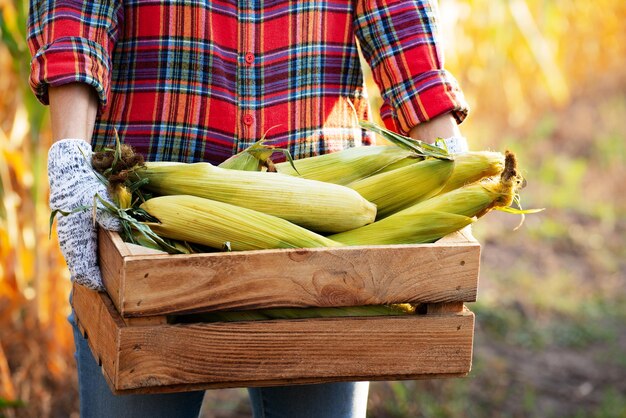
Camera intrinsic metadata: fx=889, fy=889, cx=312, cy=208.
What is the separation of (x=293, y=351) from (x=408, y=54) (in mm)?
622

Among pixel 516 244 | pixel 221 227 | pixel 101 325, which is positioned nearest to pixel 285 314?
pixel 221 227

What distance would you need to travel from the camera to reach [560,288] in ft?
13.4

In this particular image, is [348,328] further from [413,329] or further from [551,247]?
[551,247]

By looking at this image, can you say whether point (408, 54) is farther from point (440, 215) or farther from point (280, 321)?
point (280, 321)

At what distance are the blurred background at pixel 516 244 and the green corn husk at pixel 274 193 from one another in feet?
1.04

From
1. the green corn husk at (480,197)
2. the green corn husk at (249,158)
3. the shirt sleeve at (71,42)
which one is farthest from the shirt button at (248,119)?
the green corn husk at (480,197)

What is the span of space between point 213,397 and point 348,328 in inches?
72.8

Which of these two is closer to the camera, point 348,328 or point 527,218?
point 348,328

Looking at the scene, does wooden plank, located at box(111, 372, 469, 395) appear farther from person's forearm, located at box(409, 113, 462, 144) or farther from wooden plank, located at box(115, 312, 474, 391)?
person's forearm, located at box(409, 113, 462, 144)

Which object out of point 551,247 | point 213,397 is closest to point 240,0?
point 213,397

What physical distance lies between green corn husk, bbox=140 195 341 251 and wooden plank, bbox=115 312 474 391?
113mm

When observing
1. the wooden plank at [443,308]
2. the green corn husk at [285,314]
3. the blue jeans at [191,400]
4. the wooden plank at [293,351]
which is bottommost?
the blue jeans at [191,400]

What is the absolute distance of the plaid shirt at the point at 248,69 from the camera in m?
1.51

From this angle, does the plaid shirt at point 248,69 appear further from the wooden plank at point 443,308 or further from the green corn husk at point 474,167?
the wooden plank at point 443,308
